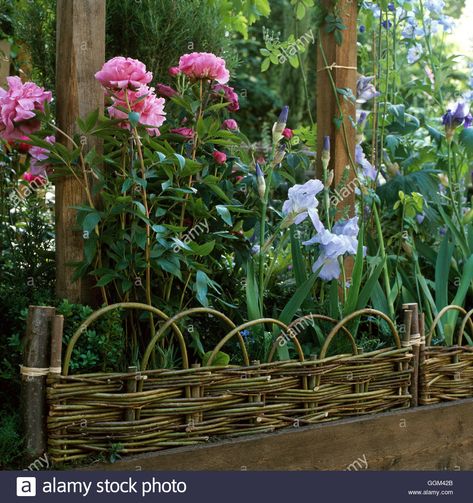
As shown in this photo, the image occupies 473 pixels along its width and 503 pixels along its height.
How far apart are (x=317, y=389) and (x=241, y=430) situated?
0.27 metres

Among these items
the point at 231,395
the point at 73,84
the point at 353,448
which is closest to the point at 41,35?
the point at 73,84

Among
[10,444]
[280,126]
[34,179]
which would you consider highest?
[280,126]

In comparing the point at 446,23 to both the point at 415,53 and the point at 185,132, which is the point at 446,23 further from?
the point at 185,132

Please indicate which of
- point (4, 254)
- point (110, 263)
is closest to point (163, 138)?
point (110, 263)

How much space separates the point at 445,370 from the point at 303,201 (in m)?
0.84

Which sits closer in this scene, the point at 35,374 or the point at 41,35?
the point at 35,374

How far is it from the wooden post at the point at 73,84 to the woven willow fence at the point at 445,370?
1.21 meters

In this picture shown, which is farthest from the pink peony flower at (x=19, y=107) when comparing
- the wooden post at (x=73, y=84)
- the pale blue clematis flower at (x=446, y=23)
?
the pale blue clematis flower at (x=446, y=23)

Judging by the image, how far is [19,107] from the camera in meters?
1.93

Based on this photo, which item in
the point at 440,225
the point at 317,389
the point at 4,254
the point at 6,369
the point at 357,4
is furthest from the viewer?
the point at 440,225

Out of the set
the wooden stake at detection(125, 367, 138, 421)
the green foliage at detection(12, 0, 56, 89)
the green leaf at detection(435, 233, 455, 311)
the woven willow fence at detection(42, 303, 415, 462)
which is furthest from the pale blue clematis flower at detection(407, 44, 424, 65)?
the wooden stake at detection(125, 367, 138, 421)

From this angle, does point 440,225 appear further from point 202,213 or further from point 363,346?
point 202,213

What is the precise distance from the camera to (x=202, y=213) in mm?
2033

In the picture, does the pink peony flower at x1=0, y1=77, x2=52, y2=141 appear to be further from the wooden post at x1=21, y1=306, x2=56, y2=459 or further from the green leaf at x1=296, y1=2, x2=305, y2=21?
the green leaf at x1=296, y1=2, x2=305, y2=21
